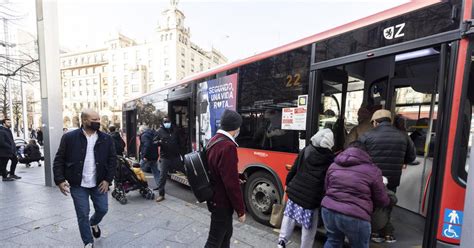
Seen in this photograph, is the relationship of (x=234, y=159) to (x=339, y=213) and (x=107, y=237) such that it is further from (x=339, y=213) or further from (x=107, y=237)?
(x=107, y=237)

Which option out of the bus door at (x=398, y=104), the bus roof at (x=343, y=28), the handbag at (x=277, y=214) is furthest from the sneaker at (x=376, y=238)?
the bus roof at (x=343, y=28)

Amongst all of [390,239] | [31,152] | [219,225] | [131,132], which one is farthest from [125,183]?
[31,152]

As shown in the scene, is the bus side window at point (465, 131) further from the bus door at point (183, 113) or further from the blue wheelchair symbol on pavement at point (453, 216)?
the bus door at point (183, 113)

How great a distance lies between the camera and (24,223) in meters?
3.86

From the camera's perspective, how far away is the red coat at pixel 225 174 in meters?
2.12

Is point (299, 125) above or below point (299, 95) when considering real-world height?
below

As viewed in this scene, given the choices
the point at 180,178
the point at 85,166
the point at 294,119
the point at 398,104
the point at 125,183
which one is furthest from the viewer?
the point at 180,178

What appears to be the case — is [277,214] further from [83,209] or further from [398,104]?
[398,104]

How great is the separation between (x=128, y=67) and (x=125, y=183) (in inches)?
2575

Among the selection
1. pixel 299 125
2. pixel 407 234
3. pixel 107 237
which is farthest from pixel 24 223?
pixel 407 234

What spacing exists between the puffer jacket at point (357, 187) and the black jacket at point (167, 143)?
384 cm

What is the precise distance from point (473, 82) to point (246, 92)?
287 cm

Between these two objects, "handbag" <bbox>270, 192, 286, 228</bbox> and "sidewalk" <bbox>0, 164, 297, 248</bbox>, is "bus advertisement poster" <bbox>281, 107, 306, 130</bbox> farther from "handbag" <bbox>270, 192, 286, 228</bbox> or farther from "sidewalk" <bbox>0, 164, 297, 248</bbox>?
"sidewalk" <bbox>0, 164, 297, 248</bbox>

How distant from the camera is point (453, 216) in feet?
6.54
